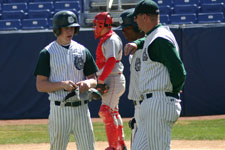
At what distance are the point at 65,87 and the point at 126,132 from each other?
5.60 meters

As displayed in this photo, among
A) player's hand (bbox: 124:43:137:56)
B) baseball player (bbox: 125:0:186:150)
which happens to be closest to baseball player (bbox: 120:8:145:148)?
player's hand (bbox: 124:43:137:56)

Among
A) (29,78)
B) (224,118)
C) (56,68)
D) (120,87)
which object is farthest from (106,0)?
(56,68)

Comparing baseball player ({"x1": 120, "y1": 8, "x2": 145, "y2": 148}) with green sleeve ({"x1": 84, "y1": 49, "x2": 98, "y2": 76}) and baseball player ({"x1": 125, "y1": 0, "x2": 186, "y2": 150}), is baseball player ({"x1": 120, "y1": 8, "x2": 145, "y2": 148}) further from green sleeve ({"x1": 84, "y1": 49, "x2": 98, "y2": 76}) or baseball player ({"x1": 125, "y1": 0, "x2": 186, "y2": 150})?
baseball player ({"x1": 125, "y1": 0, "x2": 186, "y2": 150})

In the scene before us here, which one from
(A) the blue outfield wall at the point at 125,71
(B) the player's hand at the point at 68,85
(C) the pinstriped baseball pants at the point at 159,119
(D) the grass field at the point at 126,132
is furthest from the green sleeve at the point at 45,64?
(A) the blue outfield wall at the point at 125,71

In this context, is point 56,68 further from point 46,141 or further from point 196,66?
point 196,66

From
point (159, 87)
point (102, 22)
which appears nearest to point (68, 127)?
point (159, 87)

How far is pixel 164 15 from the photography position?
1526 centimetres

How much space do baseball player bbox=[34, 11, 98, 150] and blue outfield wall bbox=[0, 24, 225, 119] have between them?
24.4ft

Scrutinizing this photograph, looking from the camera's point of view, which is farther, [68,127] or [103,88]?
[103,88]

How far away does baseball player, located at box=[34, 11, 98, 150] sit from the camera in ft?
16.3

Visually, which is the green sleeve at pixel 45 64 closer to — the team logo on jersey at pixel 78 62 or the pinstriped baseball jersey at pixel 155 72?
the team logo on jersey at pixel 78 62

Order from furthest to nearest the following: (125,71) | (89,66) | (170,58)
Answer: (125,71) → (89,66) → (170,58)

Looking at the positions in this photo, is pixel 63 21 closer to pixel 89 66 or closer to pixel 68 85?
pixel 89 66

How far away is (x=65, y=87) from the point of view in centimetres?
492
